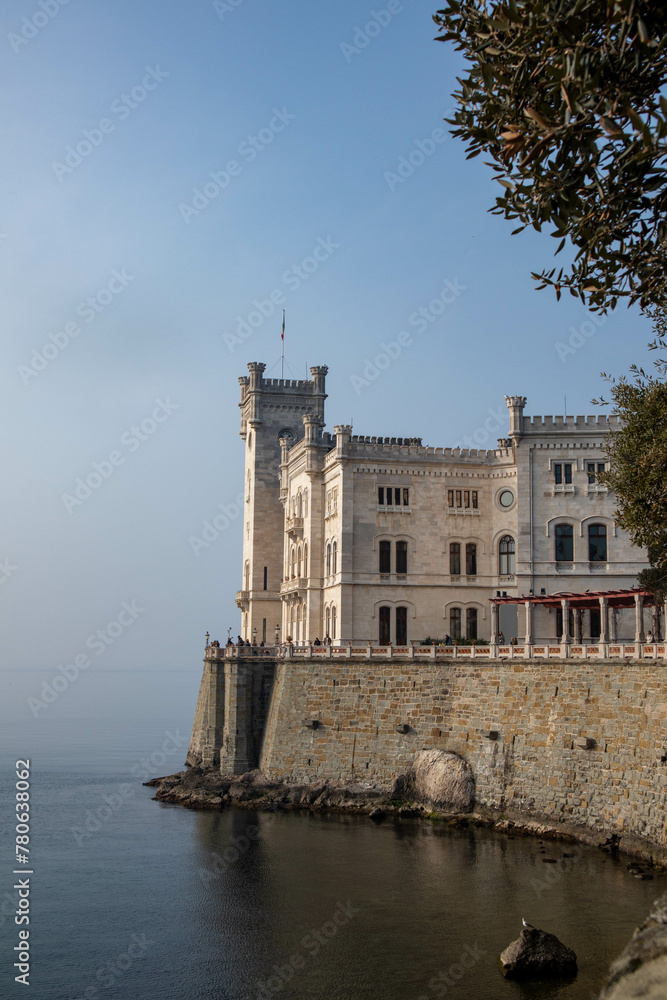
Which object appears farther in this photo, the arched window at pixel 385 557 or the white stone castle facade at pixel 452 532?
the arched window at pixel 385 557

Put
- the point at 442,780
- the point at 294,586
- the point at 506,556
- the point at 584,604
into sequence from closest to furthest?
the point at 442,780, the point at 584,604, the point at 506,556, the point at 294,586

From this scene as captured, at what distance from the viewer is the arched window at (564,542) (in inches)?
2223

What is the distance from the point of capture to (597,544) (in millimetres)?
56375

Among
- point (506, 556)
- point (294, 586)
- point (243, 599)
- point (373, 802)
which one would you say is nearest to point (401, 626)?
point (506, 556)

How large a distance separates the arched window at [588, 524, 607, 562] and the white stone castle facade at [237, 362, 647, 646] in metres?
0.06

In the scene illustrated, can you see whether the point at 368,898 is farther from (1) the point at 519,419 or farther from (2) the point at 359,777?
(1) the point at 519,419

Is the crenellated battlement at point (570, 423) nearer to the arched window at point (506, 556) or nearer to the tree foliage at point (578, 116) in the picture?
the arched window at point (506, 556)

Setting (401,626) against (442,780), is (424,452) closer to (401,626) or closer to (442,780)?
(401,626)

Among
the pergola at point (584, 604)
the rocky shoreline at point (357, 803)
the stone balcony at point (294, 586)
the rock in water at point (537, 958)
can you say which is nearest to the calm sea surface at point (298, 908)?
the rock in water at point (537, 958)

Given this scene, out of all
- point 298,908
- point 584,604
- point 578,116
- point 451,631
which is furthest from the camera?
point 451,631

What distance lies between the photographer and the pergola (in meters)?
43.8

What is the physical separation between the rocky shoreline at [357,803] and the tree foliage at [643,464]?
34.9 feet

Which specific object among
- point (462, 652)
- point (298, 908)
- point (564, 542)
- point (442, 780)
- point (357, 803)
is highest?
point (564, 542)

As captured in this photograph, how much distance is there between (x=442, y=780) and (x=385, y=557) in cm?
1648
